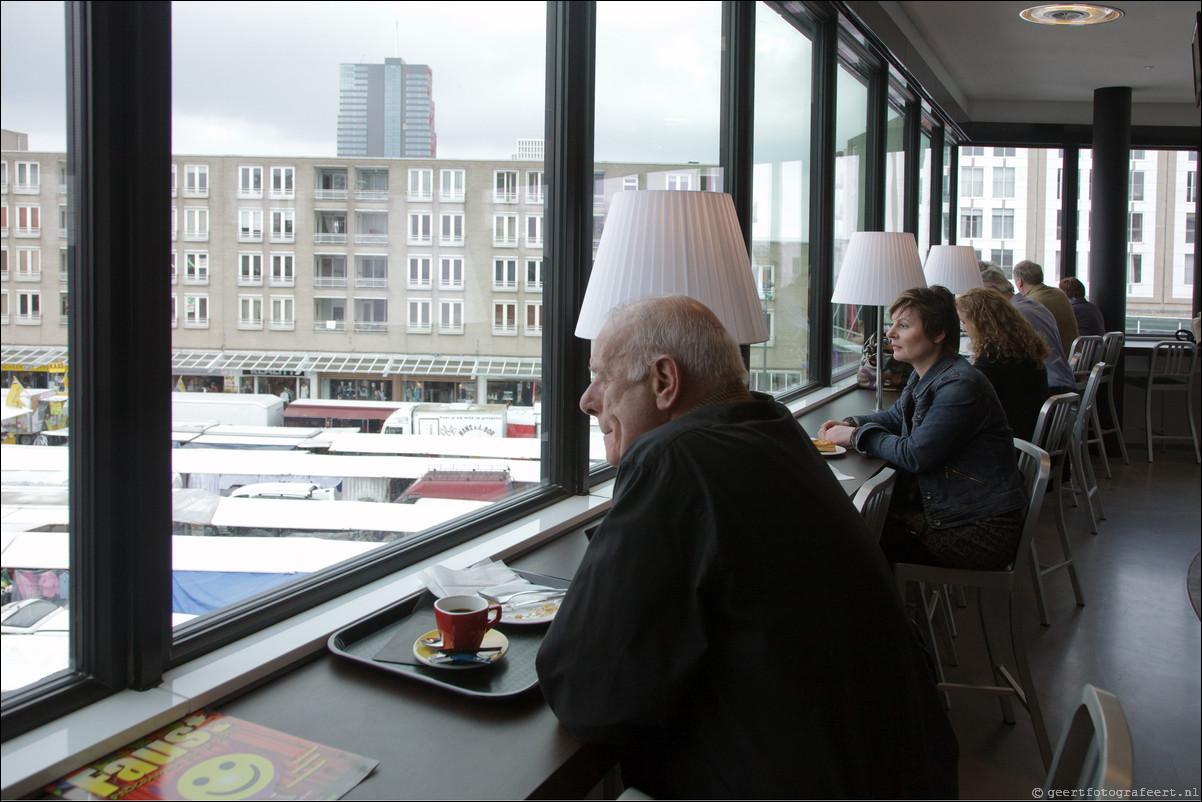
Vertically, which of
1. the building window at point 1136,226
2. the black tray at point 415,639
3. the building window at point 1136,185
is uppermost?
the building window at point 1136,185

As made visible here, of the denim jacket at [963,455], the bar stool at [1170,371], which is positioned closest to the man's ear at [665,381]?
the denim jacket at [963,455]

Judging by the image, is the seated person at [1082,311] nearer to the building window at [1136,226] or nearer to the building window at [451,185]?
the building window at [1136,226]

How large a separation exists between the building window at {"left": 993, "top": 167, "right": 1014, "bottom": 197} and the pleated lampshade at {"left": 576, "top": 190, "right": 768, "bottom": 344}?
354 inches

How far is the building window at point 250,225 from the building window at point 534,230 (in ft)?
2.87

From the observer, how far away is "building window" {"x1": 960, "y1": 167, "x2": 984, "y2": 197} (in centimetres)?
996

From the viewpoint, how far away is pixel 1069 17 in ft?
20.5

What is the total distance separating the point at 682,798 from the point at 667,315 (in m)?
0.72

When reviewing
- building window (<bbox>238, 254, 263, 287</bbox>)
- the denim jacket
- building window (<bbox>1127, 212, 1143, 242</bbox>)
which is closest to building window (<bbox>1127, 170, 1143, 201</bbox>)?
building window (<bbox>1127, 212, 1143, 242</bbox>)

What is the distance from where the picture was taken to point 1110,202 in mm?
8164

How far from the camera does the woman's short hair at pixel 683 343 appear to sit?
1.46 m

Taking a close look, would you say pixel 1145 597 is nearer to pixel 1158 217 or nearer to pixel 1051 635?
pixel 1051 635

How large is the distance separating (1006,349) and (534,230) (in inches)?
87.1

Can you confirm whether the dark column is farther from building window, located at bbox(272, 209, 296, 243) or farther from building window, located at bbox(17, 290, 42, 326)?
building window, located at bbox(17, 290, 42, 326)

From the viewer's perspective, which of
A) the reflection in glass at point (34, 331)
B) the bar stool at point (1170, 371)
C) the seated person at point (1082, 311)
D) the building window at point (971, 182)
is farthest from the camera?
the building window at point (971, 182)
